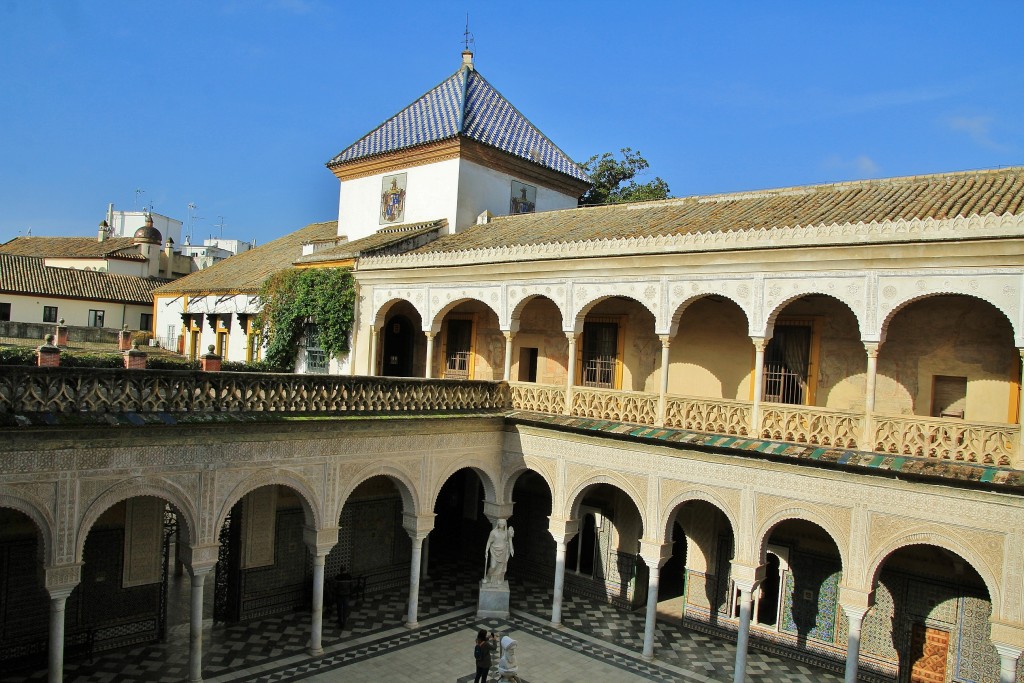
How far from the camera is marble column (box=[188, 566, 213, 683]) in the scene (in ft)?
33.5

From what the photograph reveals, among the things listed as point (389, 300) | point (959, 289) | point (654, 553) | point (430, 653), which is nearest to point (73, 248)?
point (389, 300)

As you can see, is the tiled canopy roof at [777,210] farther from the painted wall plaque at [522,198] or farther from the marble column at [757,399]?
the marble column at [757,399]

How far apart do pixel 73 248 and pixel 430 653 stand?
3314 cm

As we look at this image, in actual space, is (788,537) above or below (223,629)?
above

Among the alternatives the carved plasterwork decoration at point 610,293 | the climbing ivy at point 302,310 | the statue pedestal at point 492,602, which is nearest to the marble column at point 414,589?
the statue pedestal at point 492,602

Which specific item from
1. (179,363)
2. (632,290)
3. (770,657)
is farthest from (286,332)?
(770,657)

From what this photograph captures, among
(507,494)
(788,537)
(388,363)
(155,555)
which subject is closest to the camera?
(155,555)

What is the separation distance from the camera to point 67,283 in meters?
27.7

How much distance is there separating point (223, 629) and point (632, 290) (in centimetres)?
905

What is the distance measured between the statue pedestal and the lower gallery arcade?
878 mm

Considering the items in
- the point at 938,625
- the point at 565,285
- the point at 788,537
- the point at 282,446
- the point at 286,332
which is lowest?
the point at 938,625

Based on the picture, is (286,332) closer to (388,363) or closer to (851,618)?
(388,363)

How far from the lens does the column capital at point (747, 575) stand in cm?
1118

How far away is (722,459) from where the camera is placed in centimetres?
1147
